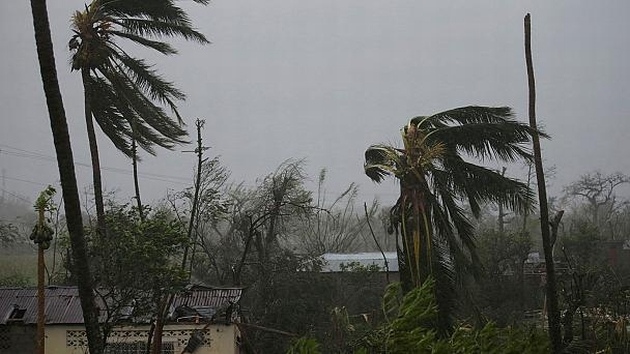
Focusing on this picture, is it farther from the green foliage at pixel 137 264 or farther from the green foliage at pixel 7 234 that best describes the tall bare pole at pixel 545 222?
the green foliage at pixel 7 234

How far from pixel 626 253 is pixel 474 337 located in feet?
92.2

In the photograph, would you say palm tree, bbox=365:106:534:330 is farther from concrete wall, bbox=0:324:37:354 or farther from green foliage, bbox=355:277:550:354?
concrete wall, bbox=0:324:37:354

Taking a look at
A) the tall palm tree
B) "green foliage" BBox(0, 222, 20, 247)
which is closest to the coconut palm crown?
the tall palm tree

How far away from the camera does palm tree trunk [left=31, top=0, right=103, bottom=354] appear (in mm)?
9203

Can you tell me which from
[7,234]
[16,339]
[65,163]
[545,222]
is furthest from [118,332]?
[7,234]

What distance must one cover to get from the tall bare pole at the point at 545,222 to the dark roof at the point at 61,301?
5628mm

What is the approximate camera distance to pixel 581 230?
30.2m

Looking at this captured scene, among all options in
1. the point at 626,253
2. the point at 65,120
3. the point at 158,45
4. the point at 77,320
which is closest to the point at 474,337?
the point at 65,120

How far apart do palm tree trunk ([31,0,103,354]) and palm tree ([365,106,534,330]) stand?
4.74 m

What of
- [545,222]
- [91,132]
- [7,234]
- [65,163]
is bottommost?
[545,222]

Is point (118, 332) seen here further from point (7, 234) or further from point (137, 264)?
point (7, 234)

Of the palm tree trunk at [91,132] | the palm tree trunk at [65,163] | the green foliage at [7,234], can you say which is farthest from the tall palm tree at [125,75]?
the green foliage at [7,234]

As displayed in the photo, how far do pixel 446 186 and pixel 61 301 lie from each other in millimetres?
7191

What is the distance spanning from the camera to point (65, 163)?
9211 mm
